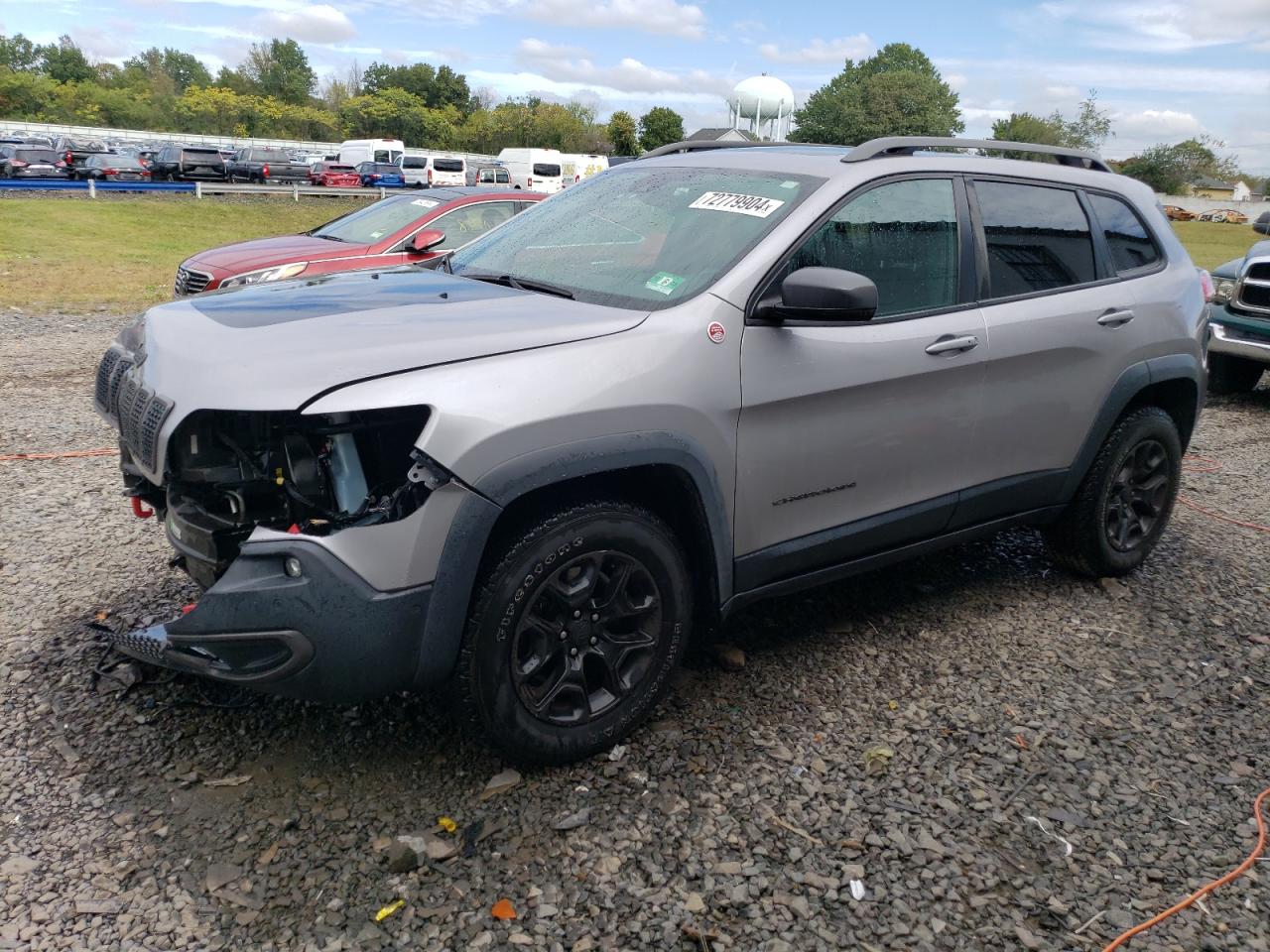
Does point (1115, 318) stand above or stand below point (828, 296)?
below

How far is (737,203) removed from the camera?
140 inches

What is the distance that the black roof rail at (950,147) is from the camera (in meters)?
3.74

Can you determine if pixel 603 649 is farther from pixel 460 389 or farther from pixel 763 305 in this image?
pixel 763 305

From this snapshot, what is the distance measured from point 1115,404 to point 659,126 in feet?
288

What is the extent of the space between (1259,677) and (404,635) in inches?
134

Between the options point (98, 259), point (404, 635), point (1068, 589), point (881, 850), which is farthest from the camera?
point (98, 259)

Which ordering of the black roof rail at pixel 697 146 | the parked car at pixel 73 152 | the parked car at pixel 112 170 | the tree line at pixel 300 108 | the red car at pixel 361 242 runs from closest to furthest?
1. the black roof rail at pixel 697 146
2. the red car at pixel 361 242
3. the parked car at pixel 112 170
4. the parked car at pixel 73 152
5. the tree line at pixel 300 108

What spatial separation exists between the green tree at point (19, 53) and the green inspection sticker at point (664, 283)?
122461mm

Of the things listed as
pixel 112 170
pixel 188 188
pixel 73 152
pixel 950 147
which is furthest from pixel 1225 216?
pixel 950 147

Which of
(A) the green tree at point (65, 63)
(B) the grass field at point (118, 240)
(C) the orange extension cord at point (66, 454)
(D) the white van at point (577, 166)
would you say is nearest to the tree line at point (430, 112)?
(A) the green tree at point (65, 63)

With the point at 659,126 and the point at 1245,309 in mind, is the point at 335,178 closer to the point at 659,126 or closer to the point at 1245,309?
the point at 1245,309

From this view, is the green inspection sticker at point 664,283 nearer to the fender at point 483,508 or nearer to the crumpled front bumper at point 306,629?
the fender at point 483,508

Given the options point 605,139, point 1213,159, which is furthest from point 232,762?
point 1213,159

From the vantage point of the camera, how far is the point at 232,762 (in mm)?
3104
